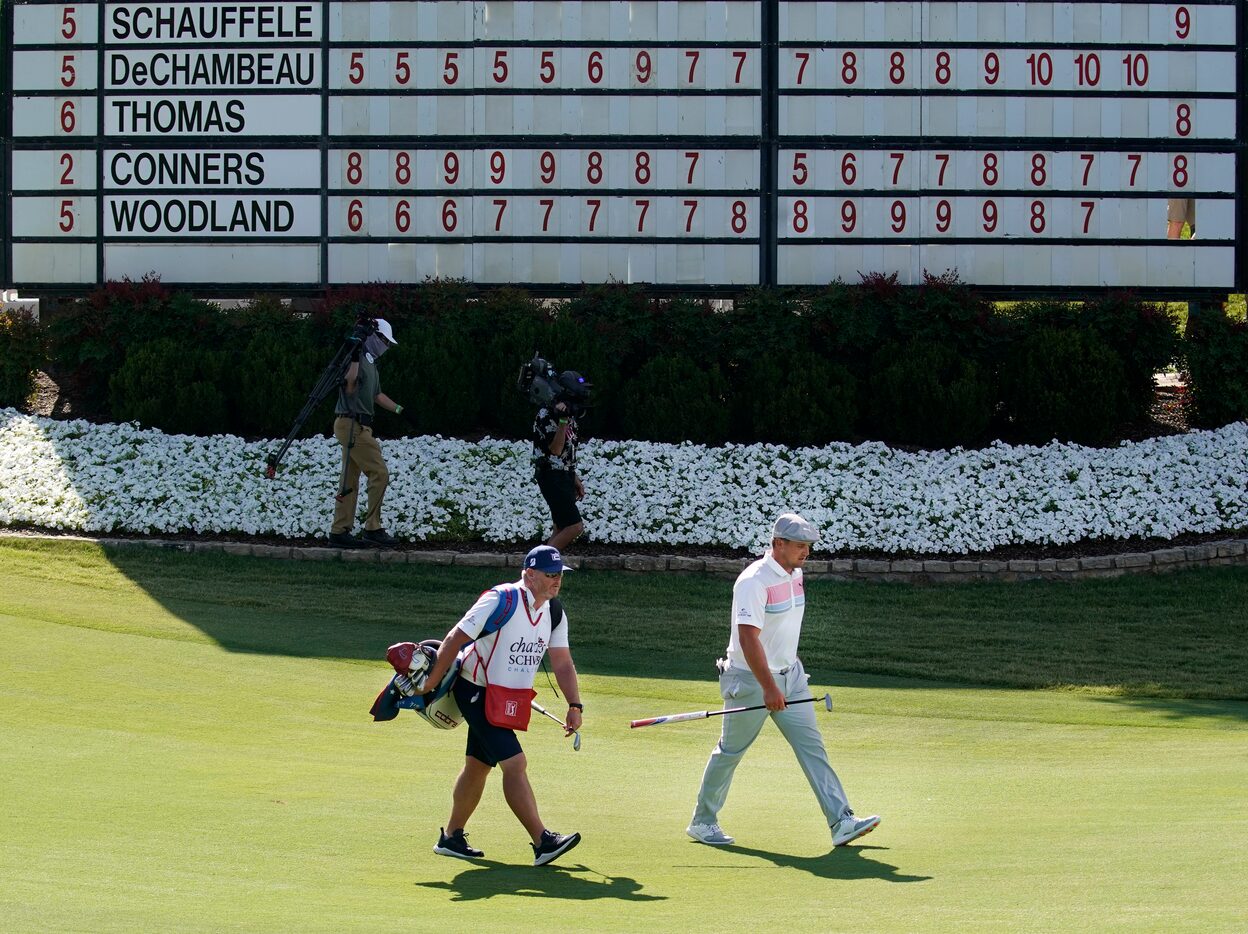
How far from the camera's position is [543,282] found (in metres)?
20.7

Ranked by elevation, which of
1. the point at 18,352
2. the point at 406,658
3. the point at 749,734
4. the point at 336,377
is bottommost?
the point at 749,734

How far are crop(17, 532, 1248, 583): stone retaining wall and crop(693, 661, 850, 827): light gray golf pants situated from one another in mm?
8599

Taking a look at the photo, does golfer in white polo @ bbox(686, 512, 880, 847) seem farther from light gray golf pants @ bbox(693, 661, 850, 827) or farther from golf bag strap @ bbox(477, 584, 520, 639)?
golf bag strap @ bbox(477, 584, 520, 639)

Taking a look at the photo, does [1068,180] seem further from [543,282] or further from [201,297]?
[201,297]

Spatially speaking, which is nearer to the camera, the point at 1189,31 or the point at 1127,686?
the point at 1127,686

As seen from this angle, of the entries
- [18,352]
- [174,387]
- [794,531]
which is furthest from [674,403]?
[794,531]

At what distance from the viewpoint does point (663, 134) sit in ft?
67.3

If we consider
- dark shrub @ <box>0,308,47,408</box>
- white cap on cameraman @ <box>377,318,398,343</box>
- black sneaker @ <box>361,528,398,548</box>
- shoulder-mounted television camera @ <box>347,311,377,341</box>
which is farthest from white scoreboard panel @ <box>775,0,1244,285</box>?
dark shrub @ <box>0,308,47,408</box>

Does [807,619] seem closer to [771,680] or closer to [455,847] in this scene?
[771,680]

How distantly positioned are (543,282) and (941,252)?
461cm

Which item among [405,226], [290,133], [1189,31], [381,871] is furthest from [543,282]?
[381,871]

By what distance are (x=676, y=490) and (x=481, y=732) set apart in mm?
Answer: 10610

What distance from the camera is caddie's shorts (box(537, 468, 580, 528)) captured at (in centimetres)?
1700

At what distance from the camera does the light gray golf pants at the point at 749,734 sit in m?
8.93
